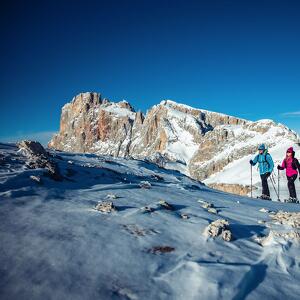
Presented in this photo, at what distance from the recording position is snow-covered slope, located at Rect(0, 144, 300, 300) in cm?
553

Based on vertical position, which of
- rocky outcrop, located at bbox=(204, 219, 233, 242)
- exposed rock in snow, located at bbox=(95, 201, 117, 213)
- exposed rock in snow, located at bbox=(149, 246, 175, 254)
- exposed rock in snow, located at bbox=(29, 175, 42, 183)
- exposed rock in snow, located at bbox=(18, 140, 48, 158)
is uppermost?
exposed rock in snow, located at bbox=(18, 140, 48, 158)

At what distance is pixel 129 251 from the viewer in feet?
22.6

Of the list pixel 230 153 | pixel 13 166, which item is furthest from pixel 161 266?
pixel 230 153

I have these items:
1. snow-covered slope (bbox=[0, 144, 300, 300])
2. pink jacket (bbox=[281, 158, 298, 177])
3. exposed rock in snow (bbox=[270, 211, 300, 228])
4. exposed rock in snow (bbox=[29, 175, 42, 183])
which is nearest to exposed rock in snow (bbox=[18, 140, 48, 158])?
exposed rock in snow (bbox=[29, 175, 42, 183])

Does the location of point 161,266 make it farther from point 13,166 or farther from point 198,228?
point 13,166

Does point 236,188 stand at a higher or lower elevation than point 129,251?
→ lower

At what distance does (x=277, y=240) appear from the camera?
8125mm

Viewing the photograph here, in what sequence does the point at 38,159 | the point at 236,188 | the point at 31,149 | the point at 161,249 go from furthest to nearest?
the point at 236,188, the point at 31,149, the point at 38,159, the point at 161,249

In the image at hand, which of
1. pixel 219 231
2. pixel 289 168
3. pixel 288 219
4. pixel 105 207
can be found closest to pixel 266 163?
pixel 289 168

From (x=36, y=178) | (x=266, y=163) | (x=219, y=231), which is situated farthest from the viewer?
(x=266, y=163)

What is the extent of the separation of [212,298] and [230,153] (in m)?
184

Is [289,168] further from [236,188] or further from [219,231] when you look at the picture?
[236,188]

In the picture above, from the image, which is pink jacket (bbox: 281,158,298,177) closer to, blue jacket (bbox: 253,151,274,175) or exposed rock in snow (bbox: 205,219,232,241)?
blue jacket (bbox: 253,151,274,175)

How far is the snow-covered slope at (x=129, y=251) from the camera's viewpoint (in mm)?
5531
